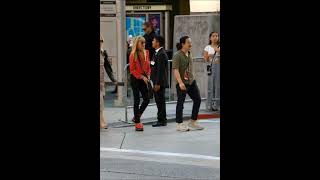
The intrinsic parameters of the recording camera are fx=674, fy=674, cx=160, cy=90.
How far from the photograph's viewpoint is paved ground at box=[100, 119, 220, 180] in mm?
8399

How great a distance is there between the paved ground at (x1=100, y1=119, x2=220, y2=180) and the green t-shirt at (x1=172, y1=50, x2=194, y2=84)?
0.98 meters

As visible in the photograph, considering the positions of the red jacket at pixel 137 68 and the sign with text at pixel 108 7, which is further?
the sign with text at pixel 108 7

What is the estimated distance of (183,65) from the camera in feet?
38.9

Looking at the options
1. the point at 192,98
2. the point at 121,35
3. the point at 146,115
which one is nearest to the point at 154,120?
the point at 146,115

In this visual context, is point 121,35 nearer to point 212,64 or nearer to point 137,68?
point 212,64

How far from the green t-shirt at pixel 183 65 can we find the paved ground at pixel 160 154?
38.6 inches

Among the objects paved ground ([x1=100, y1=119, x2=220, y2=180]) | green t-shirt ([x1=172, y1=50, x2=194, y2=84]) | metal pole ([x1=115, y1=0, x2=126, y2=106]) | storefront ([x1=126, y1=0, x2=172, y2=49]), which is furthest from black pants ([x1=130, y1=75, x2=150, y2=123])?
storefront ([x1=126, y1=0, x2=172, y2=49])

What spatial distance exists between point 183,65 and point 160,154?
8.01ft

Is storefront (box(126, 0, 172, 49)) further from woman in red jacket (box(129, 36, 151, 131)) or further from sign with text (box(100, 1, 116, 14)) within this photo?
woman in red jacket (box(129, 36, 151, 131))

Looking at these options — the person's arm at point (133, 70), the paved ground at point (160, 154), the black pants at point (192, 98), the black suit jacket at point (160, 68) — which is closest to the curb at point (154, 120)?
the paved ground at point (160, 154)

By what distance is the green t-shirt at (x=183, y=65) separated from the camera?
38.8 feet

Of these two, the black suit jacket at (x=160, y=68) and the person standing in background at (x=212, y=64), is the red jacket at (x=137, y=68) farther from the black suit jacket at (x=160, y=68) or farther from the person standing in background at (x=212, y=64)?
the person standing in background at (x=212, y=64)
